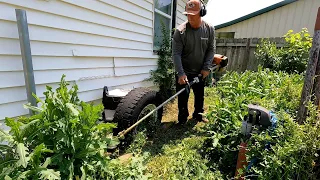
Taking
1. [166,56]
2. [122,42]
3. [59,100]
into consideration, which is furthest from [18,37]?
[166,56]

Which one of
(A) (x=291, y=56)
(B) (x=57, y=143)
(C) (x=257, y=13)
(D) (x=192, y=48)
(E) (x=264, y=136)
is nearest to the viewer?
(B) (x=57, y=143)

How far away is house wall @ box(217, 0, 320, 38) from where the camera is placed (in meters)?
8.40

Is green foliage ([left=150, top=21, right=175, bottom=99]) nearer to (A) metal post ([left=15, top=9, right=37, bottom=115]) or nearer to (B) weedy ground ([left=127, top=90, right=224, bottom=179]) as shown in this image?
(B) weedy ground ([left=127, top=90, right=224, bottom=179])

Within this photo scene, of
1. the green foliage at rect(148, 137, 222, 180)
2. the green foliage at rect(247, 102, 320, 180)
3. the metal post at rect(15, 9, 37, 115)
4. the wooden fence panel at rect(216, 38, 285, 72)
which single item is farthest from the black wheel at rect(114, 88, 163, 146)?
the wooden fence panel at rect(216, 38, 285, 72)

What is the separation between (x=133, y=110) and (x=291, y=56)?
513cm

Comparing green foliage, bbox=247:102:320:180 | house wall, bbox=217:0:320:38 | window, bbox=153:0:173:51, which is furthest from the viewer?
house wall, bbox=217:0:320:38

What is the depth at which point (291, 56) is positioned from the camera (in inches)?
222

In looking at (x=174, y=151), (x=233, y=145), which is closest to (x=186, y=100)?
(x=174, y=151)

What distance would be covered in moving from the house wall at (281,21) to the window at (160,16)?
6050mm

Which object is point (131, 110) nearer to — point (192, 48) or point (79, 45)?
point (79, 45)

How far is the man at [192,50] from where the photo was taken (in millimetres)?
2988

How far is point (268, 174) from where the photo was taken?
1.64 m

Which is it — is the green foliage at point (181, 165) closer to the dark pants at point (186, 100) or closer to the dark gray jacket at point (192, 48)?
the dark pants at point (186, 100)

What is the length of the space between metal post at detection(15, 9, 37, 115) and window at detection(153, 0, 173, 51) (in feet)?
9.46
